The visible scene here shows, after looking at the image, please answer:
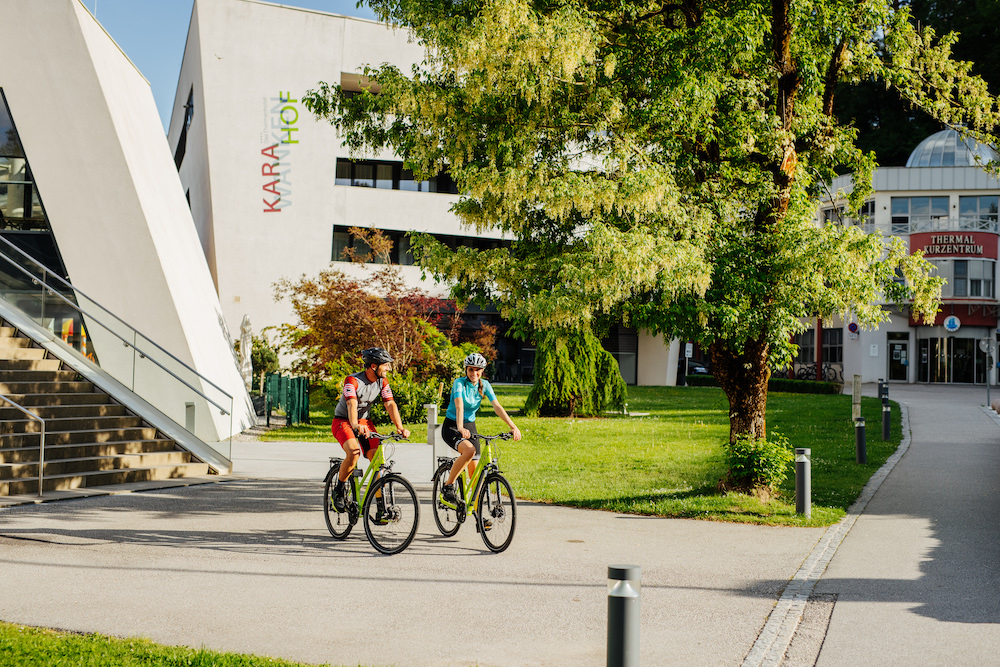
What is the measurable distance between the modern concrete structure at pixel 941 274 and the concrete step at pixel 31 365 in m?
40.9

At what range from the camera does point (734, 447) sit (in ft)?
36.4

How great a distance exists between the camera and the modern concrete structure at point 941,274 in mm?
47625

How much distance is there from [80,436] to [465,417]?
22.8 ft

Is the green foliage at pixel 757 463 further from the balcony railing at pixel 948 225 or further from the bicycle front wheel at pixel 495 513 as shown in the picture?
the balcony railing at pixel 948 225

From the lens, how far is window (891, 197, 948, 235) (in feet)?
166

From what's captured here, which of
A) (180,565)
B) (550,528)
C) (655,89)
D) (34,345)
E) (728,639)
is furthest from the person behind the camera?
(34,345)

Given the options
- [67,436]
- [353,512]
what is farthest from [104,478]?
[353,512]

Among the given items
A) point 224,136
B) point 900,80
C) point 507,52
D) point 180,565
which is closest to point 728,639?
point 180,565

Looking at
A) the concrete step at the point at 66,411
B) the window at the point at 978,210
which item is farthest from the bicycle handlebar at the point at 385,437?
the window at the point at 978,210

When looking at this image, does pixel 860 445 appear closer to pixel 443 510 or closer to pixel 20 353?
pixel 443 510

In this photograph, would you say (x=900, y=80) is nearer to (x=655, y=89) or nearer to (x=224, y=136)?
(x=655, y=89)

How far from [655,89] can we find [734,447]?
4.54 meters

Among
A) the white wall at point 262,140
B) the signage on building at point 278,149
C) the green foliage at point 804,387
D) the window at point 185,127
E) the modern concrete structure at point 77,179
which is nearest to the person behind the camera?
the modern concrete structure at point 77,179

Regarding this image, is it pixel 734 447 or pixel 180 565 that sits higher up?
pixel 734 447
